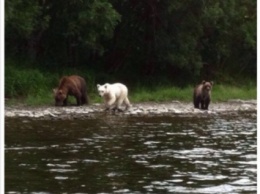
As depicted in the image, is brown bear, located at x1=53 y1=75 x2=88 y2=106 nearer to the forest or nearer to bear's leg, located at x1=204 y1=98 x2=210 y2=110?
the forest

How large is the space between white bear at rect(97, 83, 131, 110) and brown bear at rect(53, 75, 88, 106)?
150 centimetres

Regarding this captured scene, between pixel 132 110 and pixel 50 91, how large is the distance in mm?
5650

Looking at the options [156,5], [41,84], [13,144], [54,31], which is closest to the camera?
[13,144]

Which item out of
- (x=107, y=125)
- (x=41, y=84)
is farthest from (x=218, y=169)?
(x=41, y=84)

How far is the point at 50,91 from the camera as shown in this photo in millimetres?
28703

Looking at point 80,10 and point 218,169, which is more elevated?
point 80,10

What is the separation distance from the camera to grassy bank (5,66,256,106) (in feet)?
89.5

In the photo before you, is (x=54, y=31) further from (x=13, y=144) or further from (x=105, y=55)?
(x=13, y=144)

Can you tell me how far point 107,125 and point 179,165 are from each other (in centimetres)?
707

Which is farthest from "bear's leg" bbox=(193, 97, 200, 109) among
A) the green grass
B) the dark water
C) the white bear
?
the dark water

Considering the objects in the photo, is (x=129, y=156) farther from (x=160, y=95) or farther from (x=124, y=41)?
(x=124, y=41)

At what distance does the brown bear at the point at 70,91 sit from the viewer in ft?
83.6

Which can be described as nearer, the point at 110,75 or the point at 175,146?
the point at 175,146
